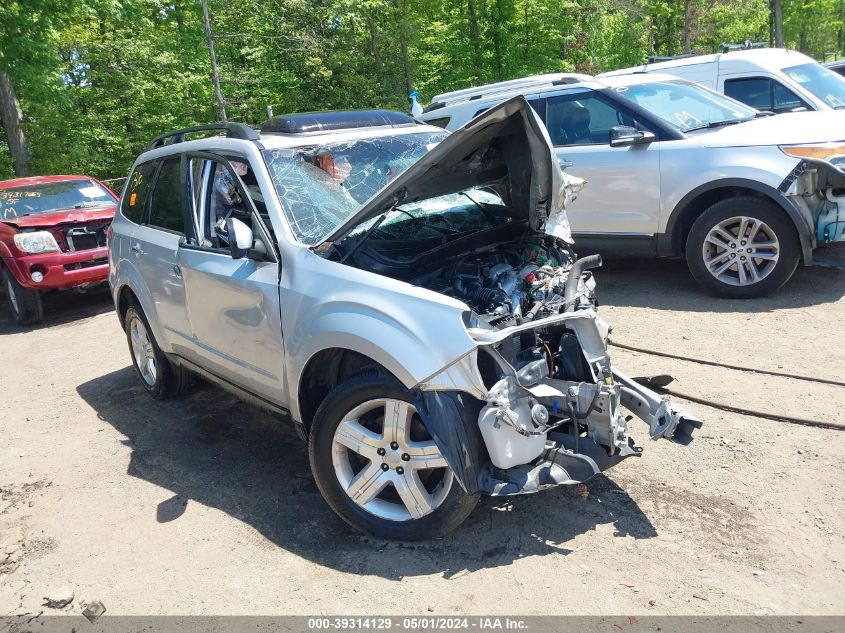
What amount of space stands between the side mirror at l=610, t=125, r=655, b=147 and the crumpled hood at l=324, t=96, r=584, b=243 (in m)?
2.53

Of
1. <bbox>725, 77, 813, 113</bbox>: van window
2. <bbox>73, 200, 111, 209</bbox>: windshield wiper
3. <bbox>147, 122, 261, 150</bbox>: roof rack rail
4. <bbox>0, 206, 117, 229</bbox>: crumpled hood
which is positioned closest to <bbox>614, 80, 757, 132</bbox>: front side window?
<bbox>725, 77, 813, 113</bbox>: van window

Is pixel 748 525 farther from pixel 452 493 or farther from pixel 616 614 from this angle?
pixel 452 493

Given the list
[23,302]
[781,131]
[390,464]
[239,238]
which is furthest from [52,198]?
[781,131]

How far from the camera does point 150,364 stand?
5738mm

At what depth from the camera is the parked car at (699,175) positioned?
607 centimetres

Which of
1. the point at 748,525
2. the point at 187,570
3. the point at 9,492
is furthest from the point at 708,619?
the point at 9,492

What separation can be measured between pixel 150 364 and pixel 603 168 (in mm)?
4672

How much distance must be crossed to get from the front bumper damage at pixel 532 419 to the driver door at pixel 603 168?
3.84 m

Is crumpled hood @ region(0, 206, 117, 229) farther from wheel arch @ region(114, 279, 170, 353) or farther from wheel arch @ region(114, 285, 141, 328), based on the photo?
wheel arch @ region(114, 279, 170, 353)

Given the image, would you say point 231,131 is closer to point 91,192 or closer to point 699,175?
point 699,175

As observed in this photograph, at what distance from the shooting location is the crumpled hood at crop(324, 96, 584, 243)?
11.1 feet

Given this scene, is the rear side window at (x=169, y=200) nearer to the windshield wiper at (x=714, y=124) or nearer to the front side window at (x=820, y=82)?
the windshield wiper at (x=714, y=124)

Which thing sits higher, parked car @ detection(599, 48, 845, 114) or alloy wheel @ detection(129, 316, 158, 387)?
parked car @ detection(599, 48, 845, 114)

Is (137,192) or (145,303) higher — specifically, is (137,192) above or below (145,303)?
above
